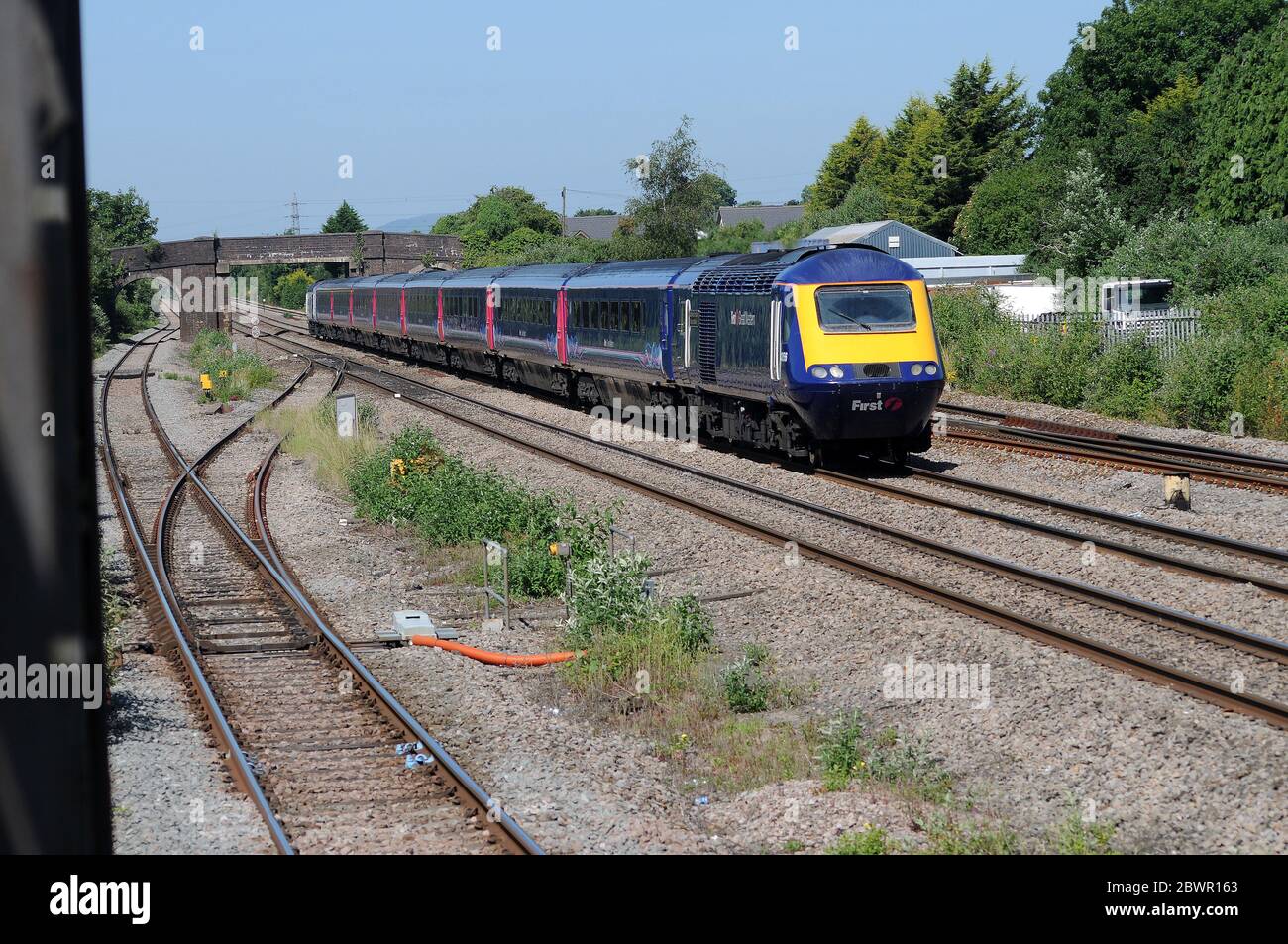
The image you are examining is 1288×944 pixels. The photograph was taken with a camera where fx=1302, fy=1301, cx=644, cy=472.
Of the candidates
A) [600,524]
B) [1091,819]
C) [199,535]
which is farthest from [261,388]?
[1091,819]

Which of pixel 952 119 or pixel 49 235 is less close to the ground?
pixel 952 119

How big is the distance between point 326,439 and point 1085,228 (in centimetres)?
3370

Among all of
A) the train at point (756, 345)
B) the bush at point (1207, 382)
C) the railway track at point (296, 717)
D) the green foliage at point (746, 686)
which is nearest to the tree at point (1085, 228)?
the bush at point (1207, 382)

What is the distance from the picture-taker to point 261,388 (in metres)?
40.6

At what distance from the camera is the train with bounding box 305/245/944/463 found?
17922 mm

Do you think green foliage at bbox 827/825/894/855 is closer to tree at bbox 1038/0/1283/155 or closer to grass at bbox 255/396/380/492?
grass at bbox 255/396/380/492

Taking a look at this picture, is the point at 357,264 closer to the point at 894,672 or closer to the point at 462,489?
the point at 462,489

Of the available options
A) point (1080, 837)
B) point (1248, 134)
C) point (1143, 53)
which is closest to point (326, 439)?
point (1080, 837)

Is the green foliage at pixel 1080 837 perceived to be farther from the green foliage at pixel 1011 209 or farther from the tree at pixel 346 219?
the tree at pixel 346 219

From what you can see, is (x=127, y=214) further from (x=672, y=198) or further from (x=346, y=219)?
(x=672, y=198)

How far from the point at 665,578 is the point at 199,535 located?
7168mm

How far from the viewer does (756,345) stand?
19281 millimetres

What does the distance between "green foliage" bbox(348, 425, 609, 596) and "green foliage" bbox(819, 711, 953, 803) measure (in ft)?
19.0

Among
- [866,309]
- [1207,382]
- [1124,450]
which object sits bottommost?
[1124,450]
